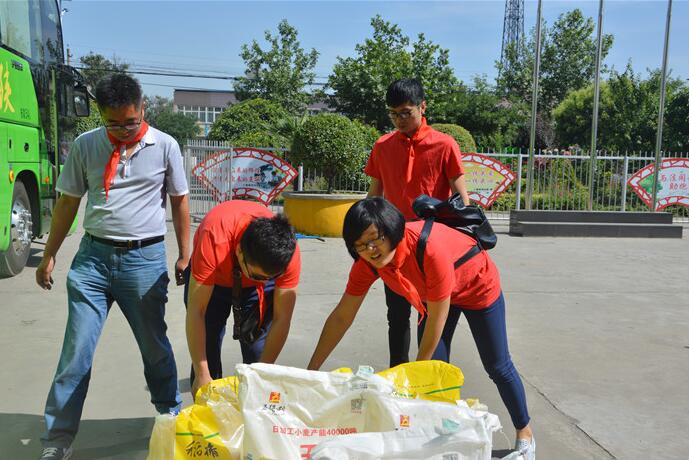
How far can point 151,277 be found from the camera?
3139mm

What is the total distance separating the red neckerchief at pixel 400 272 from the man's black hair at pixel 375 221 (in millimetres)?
73

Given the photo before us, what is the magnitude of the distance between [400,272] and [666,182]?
13751mm

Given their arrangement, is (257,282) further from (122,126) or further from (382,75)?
(382,75)

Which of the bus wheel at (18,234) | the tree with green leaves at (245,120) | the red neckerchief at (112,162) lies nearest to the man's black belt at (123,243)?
the red neckerchief at (112,162)

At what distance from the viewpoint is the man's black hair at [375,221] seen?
251cm

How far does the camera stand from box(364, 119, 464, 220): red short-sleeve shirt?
373cm

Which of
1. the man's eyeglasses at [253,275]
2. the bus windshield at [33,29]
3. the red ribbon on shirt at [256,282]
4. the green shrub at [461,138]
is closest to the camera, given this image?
the man's eyeglasses at [253,275]

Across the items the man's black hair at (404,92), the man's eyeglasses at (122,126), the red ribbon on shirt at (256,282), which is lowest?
the red ribbon on shirt at (256,282)

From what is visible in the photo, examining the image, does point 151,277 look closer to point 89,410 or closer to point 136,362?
point 89,410

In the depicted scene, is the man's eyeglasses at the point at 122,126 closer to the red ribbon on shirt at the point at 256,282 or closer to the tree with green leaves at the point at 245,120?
the red ribbon on shirt at the point at 256,282

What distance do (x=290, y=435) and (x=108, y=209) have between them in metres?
1.45

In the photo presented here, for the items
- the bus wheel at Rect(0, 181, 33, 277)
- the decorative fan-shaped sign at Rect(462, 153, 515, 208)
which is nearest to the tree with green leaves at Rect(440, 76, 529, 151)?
the decorative fan-shaped sign at Rect(462, 153, 515, 208)

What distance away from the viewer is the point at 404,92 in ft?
11.8

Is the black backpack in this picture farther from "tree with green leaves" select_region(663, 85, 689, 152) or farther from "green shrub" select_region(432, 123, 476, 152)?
"tree with green leaves" select_region(663, 85, 689, 152)
